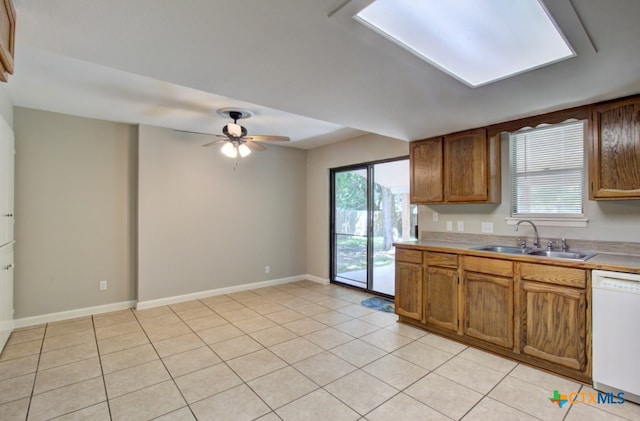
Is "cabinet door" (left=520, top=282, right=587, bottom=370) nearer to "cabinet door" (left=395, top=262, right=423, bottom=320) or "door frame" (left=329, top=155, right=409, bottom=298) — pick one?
"cabinet door" (left=395, top=262, right=423, bottom=320)

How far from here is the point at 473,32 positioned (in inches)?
65.0

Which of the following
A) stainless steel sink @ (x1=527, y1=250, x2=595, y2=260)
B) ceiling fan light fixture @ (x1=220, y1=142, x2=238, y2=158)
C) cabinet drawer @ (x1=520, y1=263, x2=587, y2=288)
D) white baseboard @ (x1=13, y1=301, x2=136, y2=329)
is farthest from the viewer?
ceiling fan light fixture @ (x1=220, y1=142, x2=238, y2=158)

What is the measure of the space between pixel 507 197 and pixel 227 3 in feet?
10.4

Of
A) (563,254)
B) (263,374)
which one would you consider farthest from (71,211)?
(563,254)

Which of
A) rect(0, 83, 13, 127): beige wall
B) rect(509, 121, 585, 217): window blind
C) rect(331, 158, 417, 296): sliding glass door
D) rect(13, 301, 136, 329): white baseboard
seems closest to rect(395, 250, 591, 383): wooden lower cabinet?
rect(509, 121, 585, 217): window blind

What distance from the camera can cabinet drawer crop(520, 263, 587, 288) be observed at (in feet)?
7.70

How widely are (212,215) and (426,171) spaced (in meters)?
3.21

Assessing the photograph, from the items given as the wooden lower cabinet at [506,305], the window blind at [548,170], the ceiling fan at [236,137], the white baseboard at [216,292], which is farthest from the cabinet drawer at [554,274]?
the white baseboard at [216,292]

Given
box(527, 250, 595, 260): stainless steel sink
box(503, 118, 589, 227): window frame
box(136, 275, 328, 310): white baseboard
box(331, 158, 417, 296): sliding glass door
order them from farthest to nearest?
box(331, 158, 417, 296): sliding glass door → box(136, 275, 328, 310): white baseboard → box(503, 118, 589, 227): window frame → box(527, 250, 595, 260): stainless steel sink

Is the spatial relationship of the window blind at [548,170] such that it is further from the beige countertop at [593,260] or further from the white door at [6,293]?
the white door at [6,293]

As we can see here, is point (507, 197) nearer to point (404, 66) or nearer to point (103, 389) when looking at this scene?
point (404, 66)

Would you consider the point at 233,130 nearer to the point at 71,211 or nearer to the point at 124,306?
the point at 71,211

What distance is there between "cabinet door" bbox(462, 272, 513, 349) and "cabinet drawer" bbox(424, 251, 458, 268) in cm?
17

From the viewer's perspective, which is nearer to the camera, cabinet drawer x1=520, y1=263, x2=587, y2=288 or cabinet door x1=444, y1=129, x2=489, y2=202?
cabinet drawer x1=520, y1=263, x2=587, y2=288
